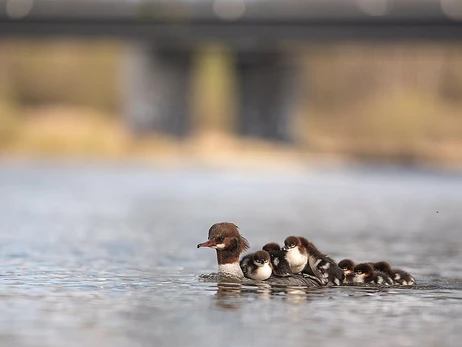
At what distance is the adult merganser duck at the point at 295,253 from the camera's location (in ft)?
55.3

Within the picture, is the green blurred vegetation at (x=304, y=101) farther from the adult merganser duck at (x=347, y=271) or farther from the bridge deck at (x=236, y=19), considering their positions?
the adult merganser duck at (x=347, y=271)

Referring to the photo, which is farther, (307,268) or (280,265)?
(307,268)

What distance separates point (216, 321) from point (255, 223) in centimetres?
1542

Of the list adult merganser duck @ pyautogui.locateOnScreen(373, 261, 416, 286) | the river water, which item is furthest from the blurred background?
adult merganser duck @ pyautogui.locateOnScreen(373, 261, 416, 286)

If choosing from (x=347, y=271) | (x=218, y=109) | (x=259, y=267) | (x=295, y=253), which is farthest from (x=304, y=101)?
(x=259, y=267)

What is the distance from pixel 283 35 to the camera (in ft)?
227

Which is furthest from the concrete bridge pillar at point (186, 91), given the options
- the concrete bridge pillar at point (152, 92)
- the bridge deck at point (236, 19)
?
the bridge deck at point (236, 19)

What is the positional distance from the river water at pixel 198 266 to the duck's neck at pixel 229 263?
33cm

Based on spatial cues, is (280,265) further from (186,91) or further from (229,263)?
(186,91)

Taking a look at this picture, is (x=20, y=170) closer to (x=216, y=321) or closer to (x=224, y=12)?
(x=224, y=12)

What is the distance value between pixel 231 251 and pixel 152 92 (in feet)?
193

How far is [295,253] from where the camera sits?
17.0 m

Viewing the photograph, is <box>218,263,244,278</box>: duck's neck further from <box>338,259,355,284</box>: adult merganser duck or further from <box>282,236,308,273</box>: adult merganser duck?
<box>338,259,355,284</box>: adult merganser duck

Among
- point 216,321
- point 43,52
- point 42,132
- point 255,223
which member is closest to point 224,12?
point 42,132
